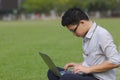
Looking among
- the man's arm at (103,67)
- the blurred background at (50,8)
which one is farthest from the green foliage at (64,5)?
the man's arm at (103,67)

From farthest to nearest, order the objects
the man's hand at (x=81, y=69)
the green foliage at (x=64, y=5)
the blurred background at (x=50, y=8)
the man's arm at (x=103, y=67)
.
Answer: the green foliage at (x=64, y=5) → the blurred background at (x=50, y=8) → the man's hand at (x=81, y=69) → the man's arm at (x=103, y=67)

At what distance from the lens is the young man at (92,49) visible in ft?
18.2

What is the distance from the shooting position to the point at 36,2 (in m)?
101

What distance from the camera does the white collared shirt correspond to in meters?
5.58

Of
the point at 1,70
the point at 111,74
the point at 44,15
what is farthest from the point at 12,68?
the point at 44,15

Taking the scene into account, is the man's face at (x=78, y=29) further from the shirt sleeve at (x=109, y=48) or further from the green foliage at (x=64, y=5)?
the green foliage at (x=64, y=5)

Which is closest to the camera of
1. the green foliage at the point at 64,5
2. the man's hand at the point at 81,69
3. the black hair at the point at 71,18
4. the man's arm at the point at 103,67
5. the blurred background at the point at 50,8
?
the black hair at the point at 71,18

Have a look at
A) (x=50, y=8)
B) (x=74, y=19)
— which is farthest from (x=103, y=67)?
(x=50, y=8)

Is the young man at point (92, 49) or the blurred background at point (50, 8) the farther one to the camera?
the blurred background at point (50, 8)

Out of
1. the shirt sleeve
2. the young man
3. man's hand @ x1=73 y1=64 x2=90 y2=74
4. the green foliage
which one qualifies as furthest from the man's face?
the green foliage

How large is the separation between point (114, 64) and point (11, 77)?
457 centimetres

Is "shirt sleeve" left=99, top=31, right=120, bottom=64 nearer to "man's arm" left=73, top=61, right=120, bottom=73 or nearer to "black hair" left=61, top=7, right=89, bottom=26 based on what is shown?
"man's arm" left=73, top=61, right=120, bottom=73

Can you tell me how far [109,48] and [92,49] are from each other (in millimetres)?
272

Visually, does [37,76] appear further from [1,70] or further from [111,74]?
[111,74]
